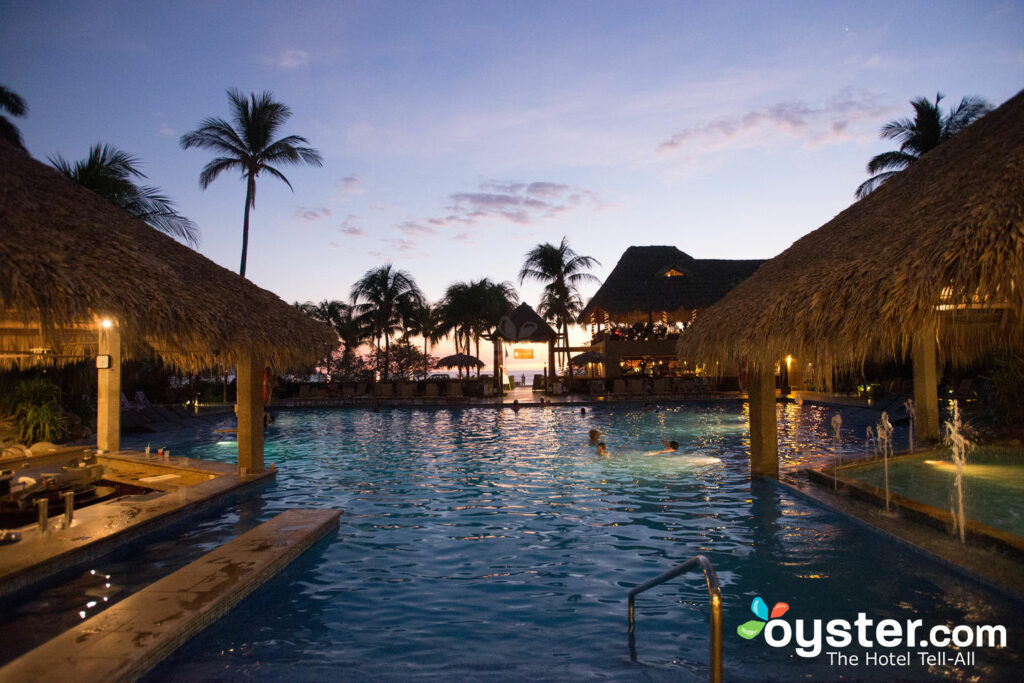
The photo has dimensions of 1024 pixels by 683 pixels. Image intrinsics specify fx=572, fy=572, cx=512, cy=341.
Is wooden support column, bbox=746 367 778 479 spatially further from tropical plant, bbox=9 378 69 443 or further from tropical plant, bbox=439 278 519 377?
tropical plant, bbox=439 278 519 377

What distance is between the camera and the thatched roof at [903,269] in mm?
4098

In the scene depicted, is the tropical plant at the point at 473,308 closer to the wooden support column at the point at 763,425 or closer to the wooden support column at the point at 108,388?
the wooden support column at the point at 108,388

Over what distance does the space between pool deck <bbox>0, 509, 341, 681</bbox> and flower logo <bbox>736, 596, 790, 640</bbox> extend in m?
3.77

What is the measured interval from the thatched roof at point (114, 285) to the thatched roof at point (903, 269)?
21.8 ft

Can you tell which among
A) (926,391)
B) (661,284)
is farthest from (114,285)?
(661,284)

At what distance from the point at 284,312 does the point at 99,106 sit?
1133cm

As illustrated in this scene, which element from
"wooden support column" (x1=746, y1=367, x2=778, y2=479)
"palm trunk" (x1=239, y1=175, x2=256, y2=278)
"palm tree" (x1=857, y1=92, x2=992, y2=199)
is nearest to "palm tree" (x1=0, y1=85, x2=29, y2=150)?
"palm trunk" (x1=239, y1=175, x2=256, y2=278)

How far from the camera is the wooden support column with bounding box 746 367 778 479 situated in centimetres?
877

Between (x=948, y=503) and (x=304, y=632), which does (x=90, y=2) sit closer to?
(x=304, y=632)

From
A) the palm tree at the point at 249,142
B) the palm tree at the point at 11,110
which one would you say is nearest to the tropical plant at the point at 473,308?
the palm tree at the point at 249,142

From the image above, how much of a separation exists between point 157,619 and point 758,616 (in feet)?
14.0

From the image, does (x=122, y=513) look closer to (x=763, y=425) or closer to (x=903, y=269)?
(x=903, y=269)

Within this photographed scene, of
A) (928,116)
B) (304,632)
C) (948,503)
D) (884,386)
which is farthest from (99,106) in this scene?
(928,116)

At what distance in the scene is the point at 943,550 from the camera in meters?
4.95
